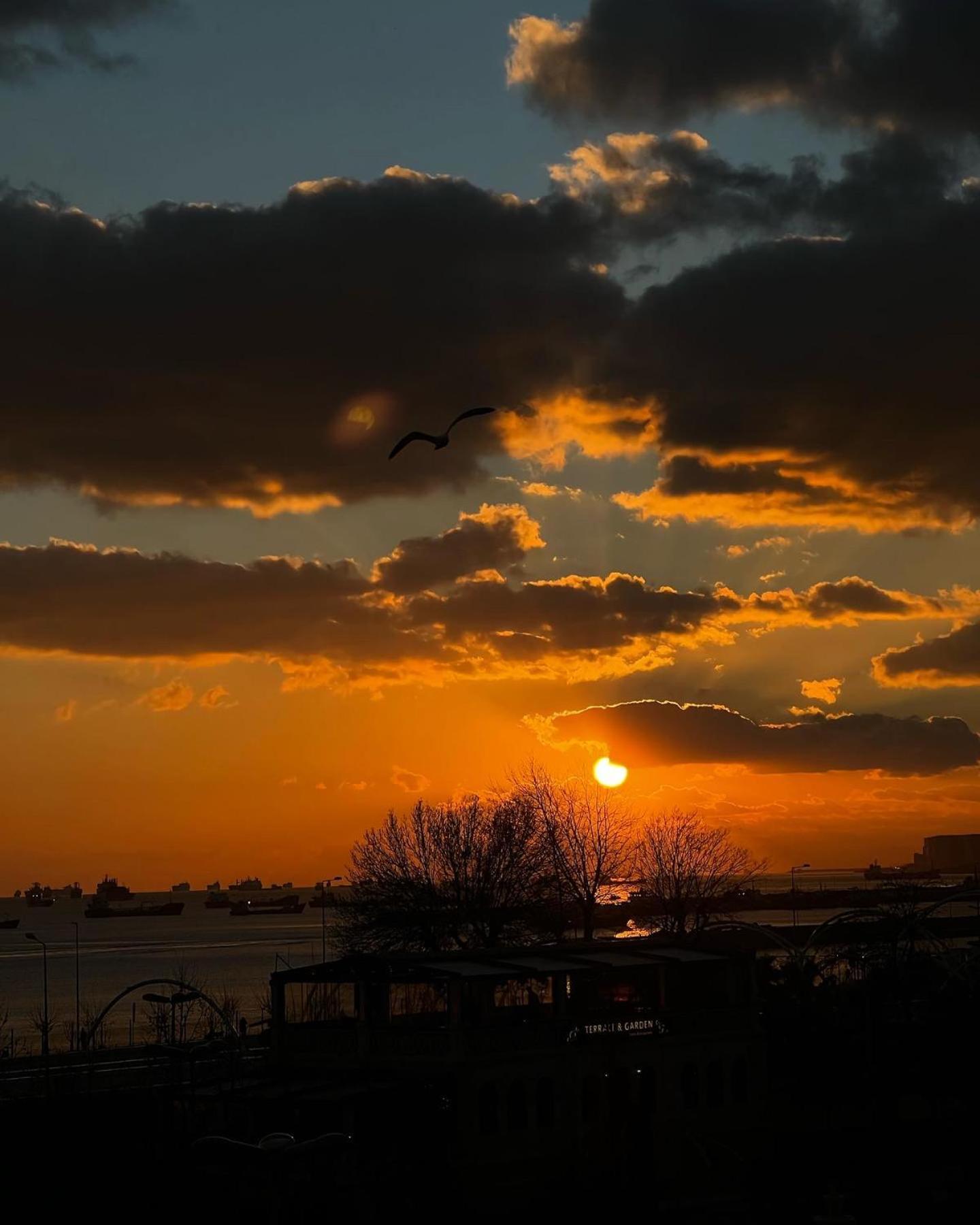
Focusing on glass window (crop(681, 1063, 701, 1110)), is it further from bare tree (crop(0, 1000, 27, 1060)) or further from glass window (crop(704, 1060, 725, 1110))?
bare tree (crop(0, 1000, 27, 1060))

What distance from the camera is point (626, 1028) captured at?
48594mm

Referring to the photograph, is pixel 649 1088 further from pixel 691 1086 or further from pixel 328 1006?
pixel 328 1006

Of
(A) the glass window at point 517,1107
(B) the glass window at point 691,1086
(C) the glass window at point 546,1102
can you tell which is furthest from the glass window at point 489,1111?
(B) the glass window at point 691,1086

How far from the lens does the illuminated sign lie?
4750cm

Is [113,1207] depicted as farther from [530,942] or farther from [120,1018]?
[120,1018]

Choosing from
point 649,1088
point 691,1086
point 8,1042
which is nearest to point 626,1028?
point 649,1088

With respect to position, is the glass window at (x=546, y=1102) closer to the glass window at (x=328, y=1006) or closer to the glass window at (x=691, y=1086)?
the glass window at (x=691, y=1086)

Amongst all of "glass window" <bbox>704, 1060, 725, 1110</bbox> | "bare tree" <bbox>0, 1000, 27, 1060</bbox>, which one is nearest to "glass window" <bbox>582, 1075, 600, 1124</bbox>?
"glass window" <bbox>704, 1060, 725, 1110</bbox>

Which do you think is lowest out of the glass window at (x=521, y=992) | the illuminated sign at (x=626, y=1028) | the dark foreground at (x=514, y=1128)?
the dark foreground at (x=514, y=1128)

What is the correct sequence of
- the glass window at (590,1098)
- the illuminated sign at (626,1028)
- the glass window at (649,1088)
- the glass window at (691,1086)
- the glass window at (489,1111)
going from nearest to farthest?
the glass window at (489,1111) → the glass window at (590,1098) → the glass window at (649,1088) → the illuminated sign at (626,1028) → the glass window at (691,1086)

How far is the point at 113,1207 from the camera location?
138 feet

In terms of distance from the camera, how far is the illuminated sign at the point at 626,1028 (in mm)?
47500

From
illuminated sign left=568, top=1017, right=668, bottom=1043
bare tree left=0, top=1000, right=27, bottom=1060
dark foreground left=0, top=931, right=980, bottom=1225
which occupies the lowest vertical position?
bare tree left=0, top=1000, right=27, bottom=1060

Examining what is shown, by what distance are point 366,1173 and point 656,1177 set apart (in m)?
8.65
